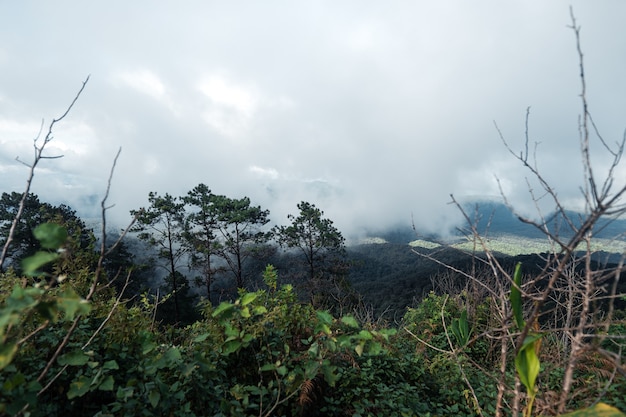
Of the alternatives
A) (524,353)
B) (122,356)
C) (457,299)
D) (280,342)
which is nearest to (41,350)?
(122,356)

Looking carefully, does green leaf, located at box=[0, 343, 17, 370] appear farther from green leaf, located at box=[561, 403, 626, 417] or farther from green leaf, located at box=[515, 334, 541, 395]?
green leaf, located at box=[515, 334, 541, 395]

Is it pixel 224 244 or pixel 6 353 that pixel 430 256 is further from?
pixel 224 244

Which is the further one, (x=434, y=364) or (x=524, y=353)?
(x=434, y=364)

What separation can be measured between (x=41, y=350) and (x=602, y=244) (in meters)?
3.44

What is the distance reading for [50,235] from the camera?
46.6 inches

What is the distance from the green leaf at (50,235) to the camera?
3.80 feet

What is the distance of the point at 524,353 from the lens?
1.72 meters

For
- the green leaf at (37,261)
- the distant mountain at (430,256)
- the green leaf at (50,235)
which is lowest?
the distant mountain at (430,256)

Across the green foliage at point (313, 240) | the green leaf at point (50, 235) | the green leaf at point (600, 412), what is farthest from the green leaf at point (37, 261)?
the green foliage at point (313, 240)

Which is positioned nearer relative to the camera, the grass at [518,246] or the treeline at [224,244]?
the grass at [518,246]

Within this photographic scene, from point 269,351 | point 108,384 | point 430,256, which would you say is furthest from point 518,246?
point 108,384

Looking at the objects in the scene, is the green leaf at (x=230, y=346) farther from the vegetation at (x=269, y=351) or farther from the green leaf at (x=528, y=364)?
the green leaf at (x=528, y=364)

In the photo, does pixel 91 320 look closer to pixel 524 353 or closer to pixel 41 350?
pixel 41 350

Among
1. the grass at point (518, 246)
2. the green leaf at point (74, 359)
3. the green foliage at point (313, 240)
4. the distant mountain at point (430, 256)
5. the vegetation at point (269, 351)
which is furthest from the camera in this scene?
the green foliage at point (313, 240)
